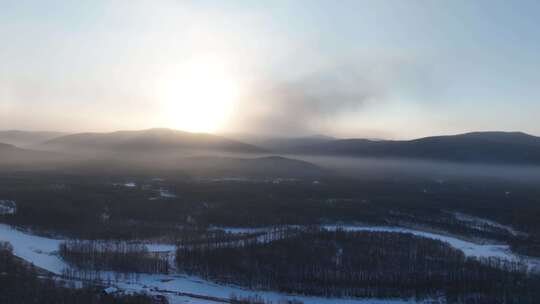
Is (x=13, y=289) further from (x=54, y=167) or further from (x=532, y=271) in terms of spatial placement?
(x=54, y=167)

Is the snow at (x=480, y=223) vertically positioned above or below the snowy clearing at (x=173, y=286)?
above

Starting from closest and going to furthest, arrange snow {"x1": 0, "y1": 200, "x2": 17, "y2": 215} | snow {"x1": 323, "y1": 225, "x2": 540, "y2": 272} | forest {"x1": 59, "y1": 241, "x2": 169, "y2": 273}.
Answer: forest {"x1": 59, "y1": 241, "x2": 169, "y2": 273} → snow {"x1": 323, "y1": 225, "x2": 540, "y2": 272} → snow {"x1": 0, "y1": 200, "x2": 17, "y2": 215}

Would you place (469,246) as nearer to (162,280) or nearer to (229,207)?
(162,280)

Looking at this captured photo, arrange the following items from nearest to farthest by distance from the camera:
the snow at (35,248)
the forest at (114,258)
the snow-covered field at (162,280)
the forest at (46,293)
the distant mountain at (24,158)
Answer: the forest at (46,293), the snow-covered field at (162,280), the forest at (114,258), the snow at (35,248), the distant mountain at (24,158)

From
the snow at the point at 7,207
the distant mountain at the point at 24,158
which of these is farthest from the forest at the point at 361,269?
the distant mountain at the point at 24,158

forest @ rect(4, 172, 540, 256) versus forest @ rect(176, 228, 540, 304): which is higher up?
forest @ rect(4, 172, 540, 256)

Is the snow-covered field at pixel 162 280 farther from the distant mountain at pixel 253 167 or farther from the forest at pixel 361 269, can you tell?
the distant mountain at pixel 253 167

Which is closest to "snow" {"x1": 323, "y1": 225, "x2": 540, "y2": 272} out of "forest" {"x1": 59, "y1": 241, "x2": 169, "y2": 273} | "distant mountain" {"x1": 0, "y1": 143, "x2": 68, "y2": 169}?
"forest" {"x1": 59, "y1": 241, "x2": 169, "y2": 273}

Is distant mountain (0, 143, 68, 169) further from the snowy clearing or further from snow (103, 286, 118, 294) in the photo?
snow (103, 286, 118, 294)
